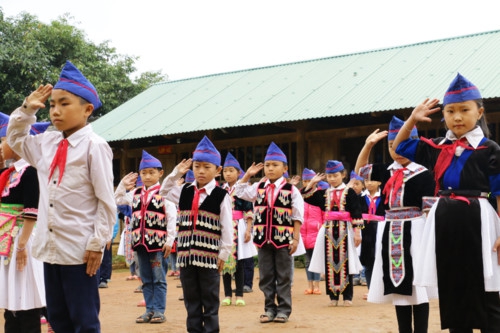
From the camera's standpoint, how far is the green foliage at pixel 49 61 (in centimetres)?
2361

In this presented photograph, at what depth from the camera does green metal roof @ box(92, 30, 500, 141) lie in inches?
582

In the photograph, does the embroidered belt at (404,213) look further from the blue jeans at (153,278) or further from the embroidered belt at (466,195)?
the blue jeans at (153,278)

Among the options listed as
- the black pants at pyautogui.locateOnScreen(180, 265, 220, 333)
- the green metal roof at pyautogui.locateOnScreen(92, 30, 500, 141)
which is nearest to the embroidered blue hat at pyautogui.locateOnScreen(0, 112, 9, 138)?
the black pants at pyautogui.locateOnScreen(180, 265, 220, 333)

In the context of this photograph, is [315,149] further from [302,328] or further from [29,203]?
[29,203]

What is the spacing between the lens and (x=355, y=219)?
367 inches

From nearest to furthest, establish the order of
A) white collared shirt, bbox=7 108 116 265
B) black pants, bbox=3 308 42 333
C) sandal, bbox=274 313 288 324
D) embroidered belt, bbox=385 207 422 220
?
white collared shirt, bbox=7 108 116 265 → black pants, bbox=3 308 42 333 → embroidered belt, bbox=385 207 422 220 → sandal, bbox=274 313 288 324

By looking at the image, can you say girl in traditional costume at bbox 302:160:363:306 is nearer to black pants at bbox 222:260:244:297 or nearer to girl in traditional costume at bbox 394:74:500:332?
black pants at bbox 222:260:244:297

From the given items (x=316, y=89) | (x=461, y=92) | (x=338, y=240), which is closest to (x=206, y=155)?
(x=461, y=92)

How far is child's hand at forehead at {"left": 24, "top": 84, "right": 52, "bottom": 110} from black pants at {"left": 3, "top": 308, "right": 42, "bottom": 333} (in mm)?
2012

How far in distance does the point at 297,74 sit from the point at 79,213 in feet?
50.8

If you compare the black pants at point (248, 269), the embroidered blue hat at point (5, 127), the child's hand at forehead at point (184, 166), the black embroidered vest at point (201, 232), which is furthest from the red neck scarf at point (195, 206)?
the black pants at point (248, 269)

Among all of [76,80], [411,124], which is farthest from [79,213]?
[411,124]

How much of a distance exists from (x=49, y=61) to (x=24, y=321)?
20.7 metres

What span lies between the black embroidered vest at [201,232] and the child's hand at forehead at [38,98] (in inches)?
92.7
